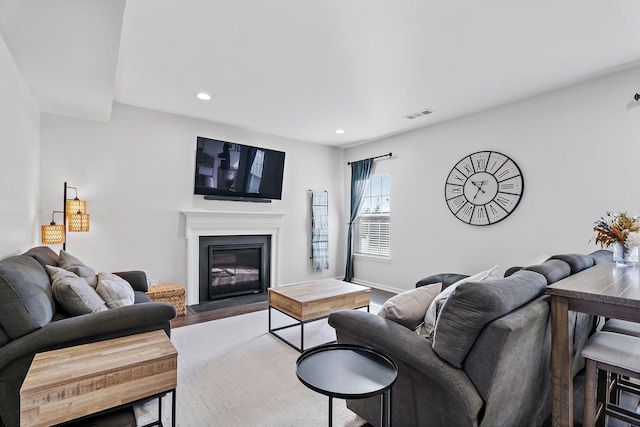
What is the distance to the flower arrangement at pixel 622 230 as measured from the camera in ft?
6.63

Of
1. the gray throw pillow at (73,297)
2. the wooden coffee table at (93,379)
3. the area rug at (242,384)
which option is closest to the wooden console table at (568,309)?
the area rug at (242,384)

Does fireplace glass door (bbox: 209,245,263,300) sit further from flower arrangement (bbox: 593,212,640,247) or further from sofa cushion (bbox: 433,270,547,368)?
flower arrangement (bbox: 593,212,640,247)

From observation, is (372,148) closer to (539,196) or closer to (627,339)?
(539,196)

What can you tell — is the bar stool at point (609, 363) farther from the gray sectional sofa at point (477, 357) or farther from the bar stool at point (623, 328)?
the bar stool at point (623, 328)

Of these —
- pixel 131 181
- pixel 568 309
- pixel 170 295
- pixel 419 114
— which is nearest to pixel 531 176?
pixel 419 114

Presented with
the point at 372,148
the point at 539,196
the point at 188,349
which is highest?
the point at 372,148

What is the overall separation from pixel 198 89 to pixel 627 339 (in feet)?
13.2

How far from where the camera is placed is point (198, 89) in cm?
341

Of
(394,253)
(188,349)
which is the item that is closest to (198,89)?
(188,349)

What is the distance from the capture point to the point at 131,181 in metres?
3.95

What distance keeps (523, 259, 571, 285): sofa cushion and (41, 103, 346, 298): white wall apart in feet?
13.1

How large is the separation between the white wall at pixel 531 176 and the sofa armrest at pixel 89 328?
3695mm

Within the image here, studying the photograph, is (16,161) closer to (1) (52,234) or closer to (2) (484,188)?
(1) (52,234)

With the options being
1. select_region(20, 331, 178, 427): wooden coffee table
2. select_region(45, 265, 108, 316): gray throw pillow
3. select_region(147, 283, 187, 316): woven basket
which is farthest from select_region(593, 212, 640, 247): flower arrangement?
select_region(147, 283, 187, 316): woven basket
